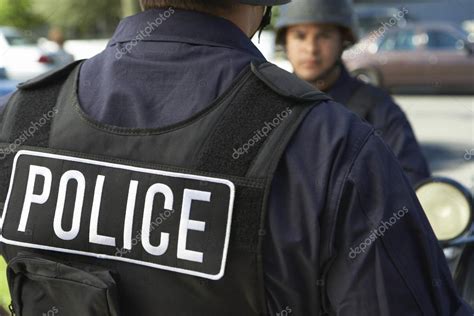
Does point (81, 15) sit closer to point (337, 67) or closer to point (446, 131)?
point (446, 131)

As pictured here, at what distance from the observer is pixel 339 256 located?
128 cm

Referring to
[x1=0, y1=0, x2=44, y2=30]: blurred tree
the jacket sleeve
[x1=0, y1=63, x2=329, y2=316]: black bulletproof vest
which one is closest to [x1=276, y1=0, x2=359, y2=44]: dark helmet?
the jacket sleeve

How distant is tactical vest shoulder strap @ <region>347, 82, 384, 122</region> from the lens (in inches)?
127

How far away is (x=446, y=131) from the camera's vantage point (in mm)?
11148

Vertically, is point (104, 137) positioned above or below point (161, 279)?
above

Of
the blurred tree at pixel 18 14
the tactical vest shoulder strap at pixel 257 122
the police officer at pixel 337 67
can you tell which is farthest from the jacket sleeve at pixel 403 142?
the blurred tree at pixel 18 14

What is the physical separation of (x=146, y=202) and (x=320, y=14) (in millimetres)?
2339

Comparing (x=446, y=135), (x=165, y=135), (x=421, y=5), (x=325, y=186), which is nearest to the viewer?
(x=325, y=186)

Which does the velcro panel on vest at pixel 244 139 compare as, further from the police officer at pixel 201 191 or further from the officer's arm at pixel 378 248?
the officer's arm at pixel 378 248

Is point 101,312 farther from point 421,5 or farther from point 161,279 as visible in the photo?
point 421,5

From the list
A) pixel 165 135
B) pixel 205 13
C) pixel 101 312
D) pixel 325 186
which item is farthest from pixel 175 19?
pixel 101 312

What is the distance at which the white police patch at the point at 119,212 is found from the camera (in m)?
1.35

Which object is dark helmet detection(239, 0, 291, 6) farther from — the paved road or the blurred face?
the paved road

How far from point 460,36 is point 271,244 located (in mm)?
14451
